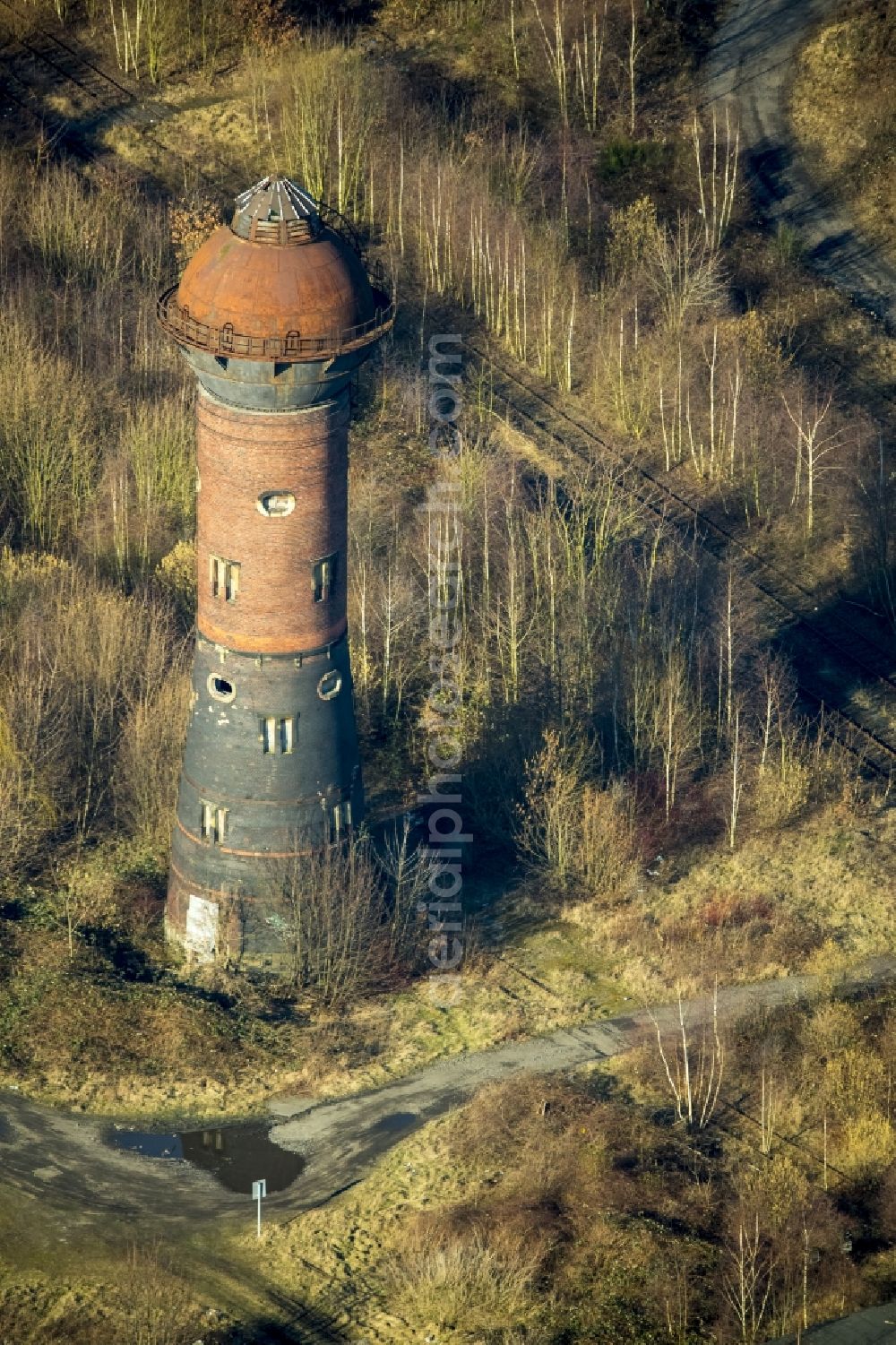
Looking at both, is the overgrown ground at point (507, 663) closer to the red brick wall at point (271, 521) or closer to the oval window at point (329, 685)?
the oval window at point (329, 685)

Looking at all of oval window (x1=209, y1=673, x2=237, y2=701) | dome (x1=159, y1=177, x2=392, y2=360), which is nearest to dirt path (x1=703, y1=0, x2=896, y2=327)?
oval window (x1=209, y1=673, x2=237, y2=701)

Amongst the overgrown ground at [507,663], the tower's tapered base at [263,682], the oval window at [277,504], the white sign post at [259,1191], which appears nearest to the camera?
the white sign post at [259,1191]

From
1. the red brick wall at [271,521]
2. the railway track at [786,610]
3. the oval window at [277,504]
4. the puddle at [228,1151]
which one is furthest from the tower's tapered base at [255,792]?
the railway track at [786,610]

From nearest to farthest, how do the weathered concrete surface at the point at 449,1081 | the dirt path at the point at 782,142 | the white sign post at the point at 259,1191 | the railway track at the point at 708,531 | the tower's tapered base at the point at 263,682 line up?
1. the white sign post at the point at 259,1191
2. the tower's tapered base at the point at 263,682
3. the weathered concrete surface at the point at 449,1081
4. the railway track at the point at 708,531
5. the dirt path at the point at 782,142

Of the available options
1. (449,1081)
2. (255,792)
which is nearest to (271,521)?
(255,792)

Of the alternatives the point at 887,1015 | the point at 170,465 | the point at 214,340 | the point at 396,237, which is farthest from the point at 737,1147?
the point at 396,237

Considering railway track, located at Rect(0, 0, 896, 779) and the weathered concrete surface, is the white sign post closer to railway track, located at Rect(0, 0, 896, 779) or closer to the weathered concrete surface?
the weathered concrete surface
